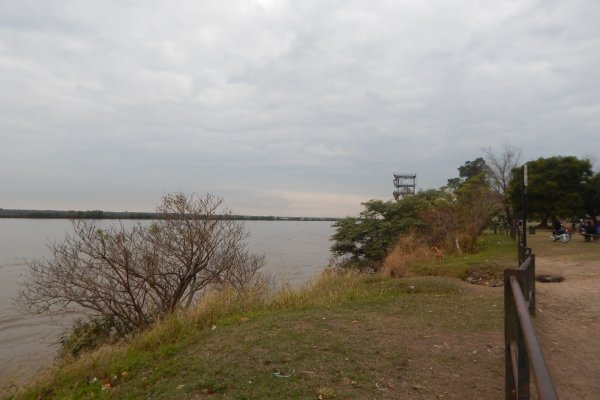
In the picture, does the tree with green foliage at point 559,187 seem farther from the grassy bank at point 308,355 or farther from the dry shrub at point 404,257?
the grassy bank at point 308,355

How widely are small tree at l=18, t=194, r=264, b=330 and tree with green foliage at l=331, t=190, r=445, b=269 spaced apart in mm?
10681

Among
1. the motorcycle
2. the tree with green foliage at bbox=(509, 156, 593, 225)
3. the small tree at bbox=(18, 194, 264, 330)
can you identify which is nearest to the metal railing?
the small tree at bbox=(18, 194, 264, 330)

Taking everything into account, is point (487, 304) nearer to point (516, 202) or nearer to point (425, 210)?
point (425, 210)

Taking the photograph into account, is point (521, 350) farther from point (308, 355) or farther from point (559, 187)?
point (559, 187)

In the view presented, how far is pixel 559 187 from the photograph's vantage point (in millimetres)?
29984

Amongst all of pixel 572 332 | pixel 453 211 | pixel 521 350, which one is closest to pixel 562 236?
pixel 453 211

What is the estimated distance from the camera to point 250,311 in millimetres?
8227

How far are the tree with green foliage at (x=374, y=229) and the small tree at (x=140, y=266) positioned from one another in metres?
10.7

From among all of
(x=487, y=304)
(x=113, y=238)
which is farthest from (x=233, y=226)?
(x=487, y=304)

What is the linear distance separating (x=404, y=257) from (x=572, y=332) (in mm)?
9870

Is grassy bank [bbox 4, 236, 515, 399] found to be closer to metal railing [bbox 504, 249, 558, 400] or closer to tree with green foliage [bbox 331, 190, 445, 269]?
metal railing [bbox 504, 249, 558, 400]

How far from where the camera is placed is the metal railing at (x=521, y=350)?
174 centimetres

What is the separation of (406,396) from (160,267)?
7667 mm

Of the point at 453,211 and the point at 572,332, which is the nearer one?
the point at 572,332
